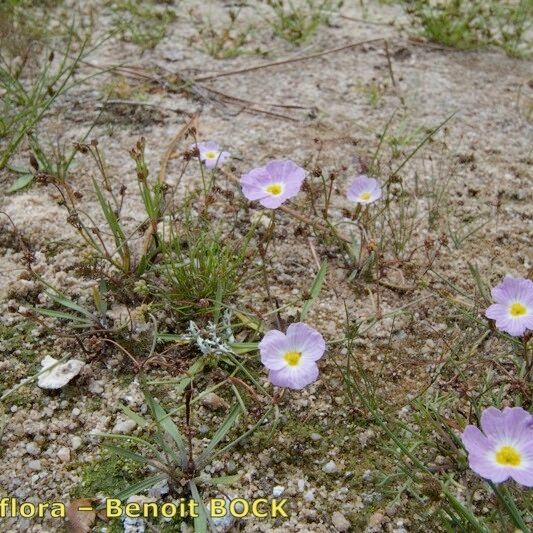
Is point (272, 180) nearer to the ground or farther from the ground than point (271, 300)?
farther from the ground

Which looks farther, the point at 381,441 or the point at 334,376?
the point at 334,376

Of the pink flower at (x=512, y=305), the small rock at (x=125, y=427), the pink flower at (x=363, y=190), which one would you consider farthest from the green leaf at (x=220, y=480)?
the pink flower at (x=363, y=190)

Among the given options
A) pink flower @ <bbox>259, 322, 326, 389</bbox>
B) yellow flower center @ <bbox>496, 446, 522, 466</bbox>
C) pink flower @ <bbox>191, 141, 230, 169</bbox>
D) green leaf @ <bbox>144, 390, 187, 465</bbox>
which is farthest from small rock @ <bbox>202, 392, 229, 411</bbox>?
pink flower @ <bbox>191, 141, 230, 169</bbox>

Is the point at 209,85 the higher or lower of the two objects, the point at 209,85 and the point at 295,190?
the lower

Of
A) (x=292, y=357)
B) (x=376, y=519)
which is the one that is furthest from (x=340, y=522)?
(x=292, y=357)

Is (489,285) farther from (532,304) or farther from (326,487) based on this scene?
(326,487)

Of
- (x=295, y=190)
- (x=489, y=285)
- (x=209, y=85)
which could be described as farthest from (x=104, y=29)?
(x=489, y=285)

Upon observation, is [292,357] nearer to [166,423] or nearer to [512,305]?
[166,423]
